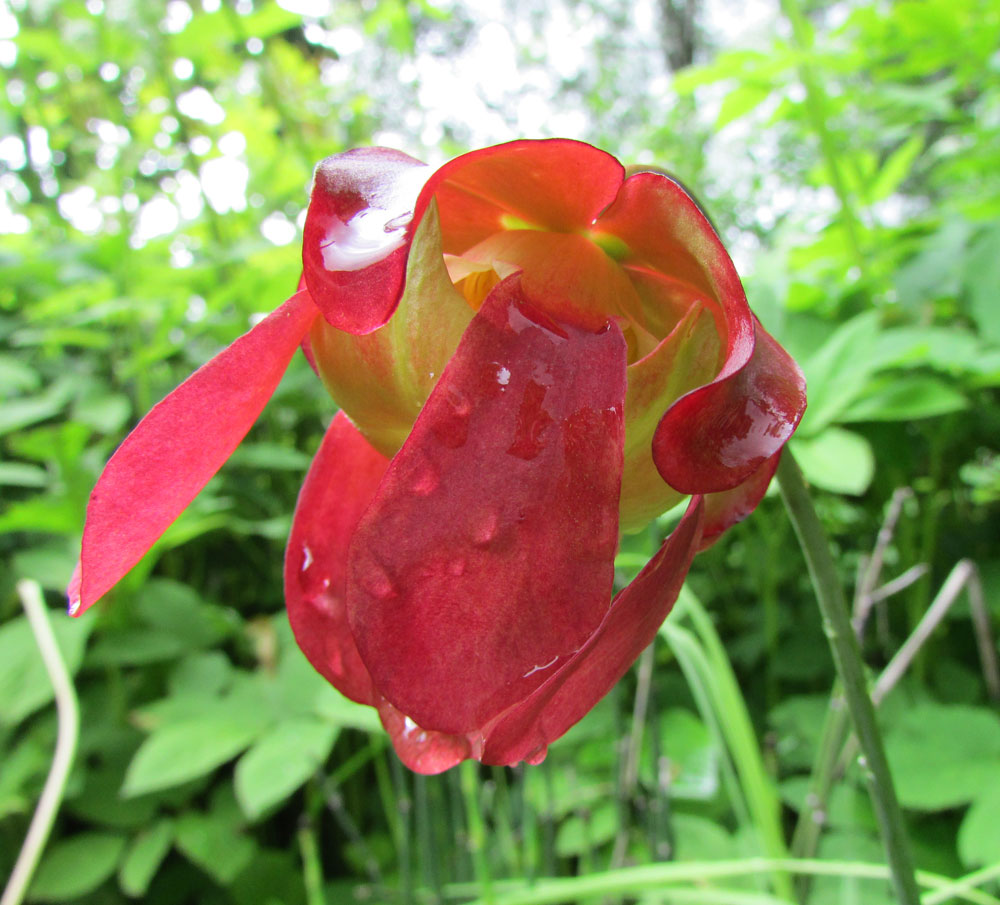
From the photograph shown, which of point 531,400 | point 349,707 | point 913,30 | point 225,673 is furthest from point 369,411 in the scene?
point 913,30

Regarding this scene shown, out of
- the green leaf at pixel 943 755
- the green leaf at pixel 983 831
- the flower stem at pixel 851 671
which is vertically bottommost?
the green leaf at pixel 943 755

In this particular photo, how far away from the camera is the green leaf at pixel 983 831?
40 cm

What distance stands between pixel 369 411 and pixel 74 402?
815mm

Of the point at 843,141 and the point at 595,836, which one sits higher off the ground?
the point at 843,141

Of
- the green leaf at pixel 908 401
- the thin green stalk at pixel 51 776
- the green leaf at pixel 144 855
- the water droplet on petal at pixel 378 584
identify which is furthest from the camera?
the green leaf at pixel 144 855

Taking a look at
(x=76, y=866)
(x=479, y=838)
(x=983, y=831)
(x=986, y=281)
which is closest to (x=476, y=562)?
(x=479, y=838)

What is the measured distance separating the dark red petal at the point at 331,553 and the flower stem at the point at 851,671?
0.10 metres

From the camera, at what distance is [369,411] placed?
0.54 ft

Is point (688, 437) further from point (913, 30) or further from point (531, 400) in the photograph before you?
point (913, 30)

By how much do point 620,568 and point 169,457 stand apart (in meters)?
0.42

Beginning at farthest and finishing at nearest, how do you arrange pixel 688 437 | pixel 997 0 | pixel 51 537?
1. pixel 51 537
2. pixel 997 0
3. pixel 688 437

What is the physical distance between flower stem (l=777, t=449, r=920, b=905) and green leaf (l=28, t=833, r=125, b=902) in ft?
2.07

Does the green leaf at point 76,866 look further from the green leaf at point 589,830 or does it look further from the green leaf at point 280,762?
the green leaf at point 589,830

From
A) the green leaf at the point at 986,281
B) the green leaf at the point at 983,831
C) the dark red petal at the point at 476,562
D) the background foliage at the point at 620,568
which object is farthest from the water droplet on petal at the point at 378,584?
the green leaf at the point at 986,281
